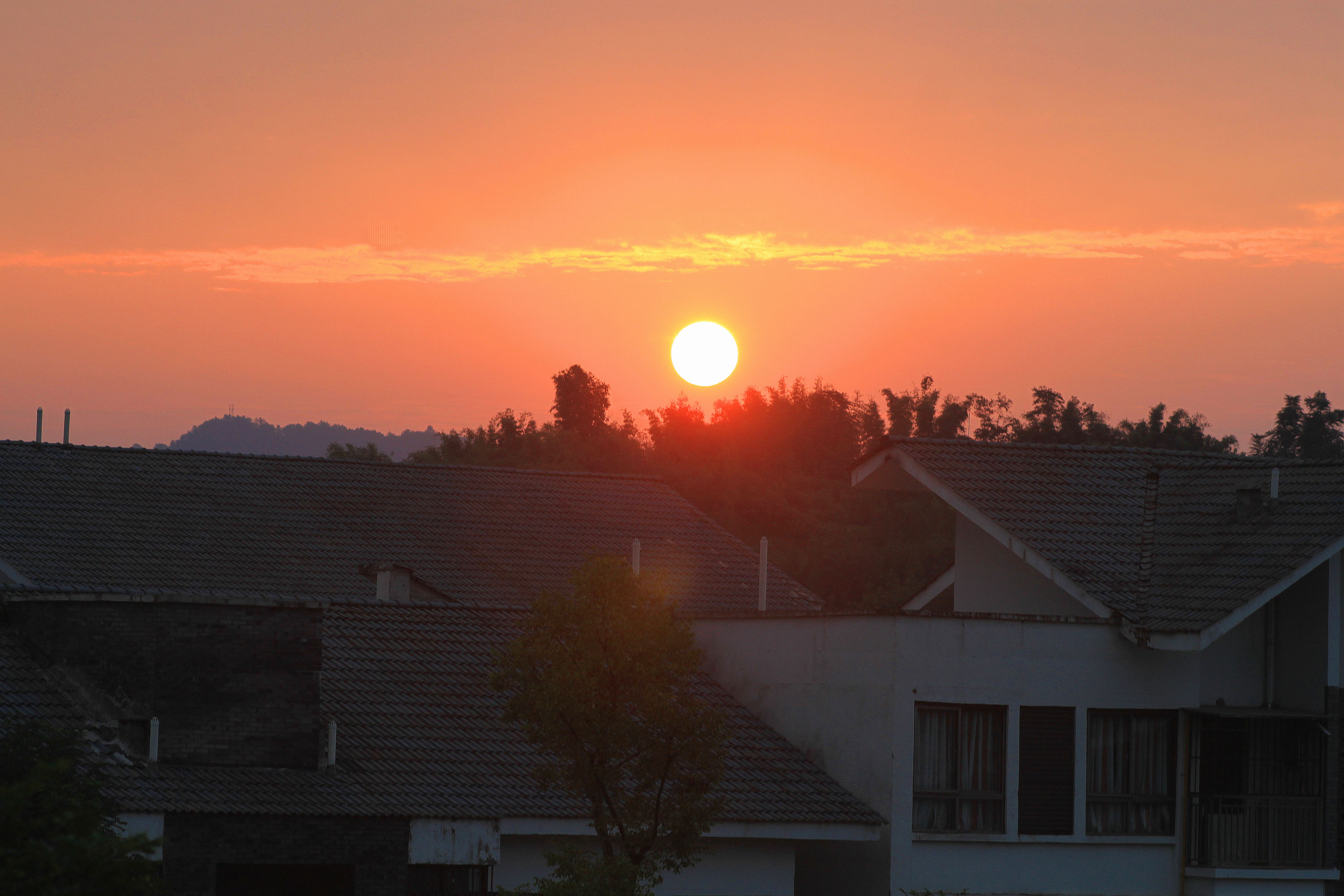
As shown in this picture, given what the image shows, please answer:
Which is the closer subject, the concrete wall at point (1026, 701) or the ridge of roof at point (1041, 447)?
the concrete wall at point (1026, 701)

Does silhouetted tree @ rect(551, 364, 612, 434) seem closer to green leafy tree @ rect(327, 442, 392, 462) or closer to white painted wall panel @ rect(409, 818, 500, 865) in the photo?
green leafy tree @ rect(327, 442, 392, 462)

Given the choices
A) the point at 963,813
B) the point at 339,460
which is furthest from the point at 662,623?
the point at 339,460

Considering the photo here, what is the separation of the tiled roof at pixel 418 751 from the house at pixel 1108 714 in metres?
0.94

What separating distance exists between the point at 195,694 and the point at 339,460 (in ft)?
59.7

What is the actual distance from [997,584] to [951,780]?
395cm

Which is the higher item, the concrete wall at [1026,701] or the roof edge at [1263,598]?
the roof edge at [1263,598]

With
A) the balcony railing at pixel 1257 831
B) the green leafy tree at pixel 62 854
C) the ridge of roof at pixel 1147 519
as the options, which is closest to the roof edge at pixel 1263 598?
the ridge of roof at pixel 1147 519

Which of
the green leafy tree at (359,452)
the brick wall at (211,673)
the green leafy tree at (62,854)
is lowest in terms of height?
the green leafy tree at (62,854)

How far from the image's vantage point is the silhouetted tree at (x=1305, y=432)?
7456 cm

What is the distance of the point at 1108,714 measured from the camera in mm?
20500

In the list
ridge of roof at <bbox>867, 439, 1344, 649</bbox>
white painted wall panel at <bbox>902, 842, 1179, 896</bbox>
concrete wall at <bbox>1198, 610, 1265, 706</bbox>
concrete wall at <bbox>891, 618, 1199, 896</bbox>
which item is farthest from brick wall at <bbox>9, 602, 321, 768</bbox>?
concrete wall at <bbox>1198, 610, 1265, 706</bbox>

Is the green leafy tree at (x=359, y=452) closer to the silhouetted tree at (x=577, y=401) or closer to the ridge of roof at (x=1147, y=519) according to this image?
the silhouetted tree at (x=577, y=401)

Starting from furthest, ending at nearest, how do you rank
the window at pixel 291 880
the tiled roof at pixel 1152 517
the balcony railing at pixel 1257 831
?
the balcony railing at pixel 1257 831, the tiled roof at pixel 1152 517, the window at pixel 291 880

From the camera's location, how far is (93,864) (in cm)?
926
